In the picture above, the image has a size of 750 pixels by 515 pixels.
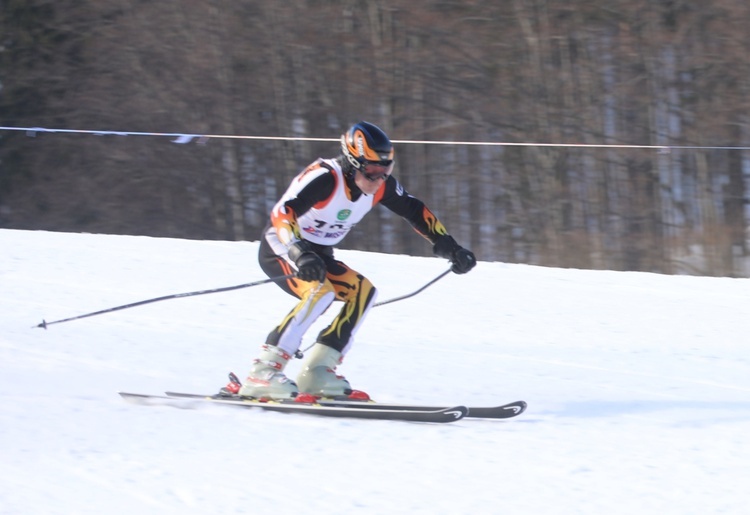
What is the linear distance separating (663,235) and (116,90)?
25.2ft

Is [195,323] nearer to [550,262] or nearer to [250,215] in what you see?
[550,262]

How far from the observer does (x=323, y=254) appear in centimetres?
473

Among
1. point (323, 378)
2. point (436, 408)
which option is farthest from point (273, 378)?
point (436, 408)

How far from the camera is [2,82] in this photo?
15539 mm

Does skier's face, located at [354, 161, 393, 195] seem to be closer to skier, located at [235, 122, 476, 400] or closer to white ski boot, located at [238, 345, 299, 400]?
skier, located at [235, 122, 476, 400]

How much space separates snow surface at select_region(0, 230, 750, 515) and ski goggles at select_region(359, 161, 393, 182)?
981mm

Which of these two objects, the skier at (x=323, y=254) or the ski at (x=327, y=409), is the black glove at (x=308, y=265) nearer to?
the skier at (x=323, y=254)

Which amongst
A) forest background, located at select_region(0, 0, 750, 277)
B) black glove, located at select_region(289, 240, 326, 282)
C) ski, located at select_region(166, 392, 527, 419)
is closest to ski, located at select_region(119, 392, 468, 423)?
ski, located at select_region(166, 392, 527, 419)

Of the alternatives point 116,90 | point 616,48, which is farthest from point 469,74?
point 116,90

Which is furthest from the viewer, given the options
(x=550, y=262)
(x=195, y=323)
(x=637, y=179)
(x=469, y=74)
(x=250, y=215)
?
(x=250, y=215)

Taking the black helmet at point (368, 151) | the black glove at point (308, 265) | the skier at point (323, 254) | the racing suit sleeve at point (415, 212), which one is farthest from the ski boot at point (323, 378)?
the black helmet at point (368, 151)

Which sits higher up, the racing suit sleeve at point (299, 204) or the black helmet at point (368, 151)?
the black helmet at point (368, 151)

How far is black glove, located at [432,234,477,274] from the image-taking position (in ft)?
15.5

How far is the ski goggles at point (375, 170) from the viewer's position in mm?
4418
